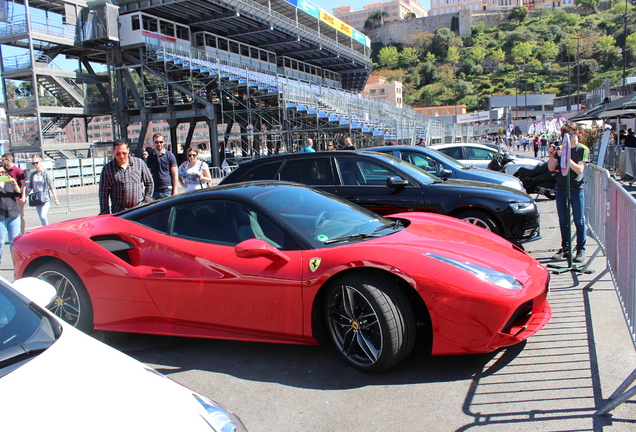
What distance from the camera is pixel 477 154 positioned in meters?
15.2

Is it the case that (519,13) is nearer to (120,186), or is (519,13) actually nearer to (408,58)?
(408,58)

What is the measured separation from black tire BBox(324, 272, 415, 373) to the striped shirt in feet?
12.6

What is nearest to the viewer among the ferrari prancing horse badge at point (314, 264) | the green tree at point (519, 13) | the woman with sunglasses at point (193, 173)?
the ferrari prancing horse badge at point (314, 264)

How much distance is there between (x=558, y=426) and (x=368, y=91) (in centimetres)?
11612

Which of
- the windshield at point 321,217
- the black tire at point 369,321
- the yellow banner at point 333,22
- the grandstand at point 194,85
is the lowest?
the black tire at point 369,321

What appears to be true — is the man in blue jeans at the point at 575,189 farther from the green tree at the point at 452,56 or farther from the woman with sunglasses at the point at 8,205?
the green tree at the point at 452,56

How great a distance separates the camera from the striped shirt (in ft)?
20.8

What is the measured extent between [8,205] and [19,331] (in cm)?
679

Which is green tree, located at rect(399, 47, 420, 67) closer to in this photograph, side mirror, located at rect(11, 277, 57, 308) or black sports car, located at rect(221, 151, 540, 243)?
black sports car, located at rect(221, 151, 540, 243)

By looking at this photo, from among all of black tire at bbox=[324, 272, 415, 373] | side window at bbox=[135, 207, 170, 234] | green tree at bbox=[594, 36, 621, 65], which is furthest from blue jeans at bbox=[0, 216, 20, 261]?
green tree at bbox=[594, 36, 621, 65]

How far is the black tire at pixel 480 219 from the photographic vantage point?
6762 mm

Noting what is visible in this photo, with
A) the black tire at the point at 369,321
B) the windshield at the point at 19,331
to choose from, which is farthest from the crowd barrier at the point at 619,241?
the windshield at the point at 19,331

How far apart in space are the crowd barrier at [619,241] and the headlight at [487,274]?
2.71ft

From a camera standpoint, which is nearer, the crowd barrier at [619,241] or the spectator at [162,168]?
the crowd barrier at [619,241]
